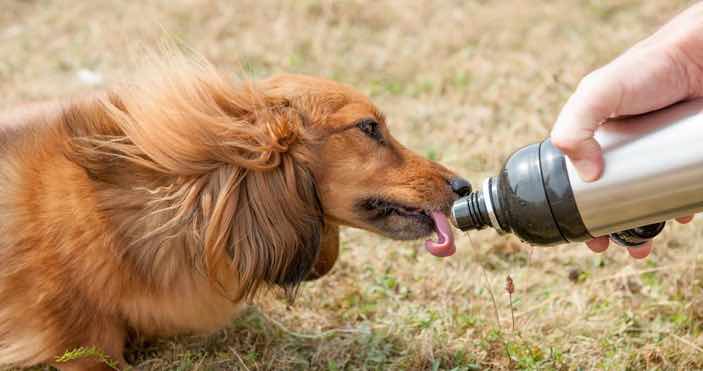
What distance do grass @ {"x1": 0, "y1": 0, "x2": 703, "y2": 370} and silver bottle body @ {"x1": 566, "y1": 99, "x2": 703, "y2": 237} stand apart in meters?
1.08

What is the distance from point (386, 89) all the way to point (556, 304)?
2.49 m

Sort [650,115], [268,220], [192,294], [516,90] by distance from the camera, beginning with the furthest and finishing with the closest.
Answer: [516,90] < [192,294] < [268,220] < [650,115]

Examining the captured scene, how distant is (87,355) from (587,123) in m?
1.92

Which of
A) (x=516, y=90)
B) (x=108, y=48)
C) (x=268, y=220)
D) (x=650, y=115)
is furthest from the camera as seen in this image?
(x=108, y=48)

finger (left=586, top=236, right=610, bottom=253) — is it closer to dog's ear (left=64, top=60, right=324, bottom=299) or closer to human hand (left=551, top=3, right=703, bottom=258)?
human hand (left=551, top=3, right=703, bottom=258)

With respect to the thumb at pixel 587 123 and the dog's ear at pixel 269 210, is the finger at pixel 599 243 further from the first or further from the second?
the dog's ear at pixel 269 210

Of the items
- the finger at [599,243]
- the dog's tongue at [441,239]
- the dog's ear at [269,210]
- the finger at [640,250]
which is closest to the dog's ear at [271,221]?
the dog's ear at [269,210]

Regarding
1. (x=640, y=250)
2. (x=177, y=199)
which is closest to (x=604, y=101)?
(x=640, y=250)

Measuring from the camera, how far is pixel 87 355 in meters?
2.73

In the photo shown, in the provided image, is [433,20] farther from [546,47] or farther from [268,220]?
[268,220]

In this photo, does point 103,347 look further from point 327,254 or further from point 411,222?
point 411,222

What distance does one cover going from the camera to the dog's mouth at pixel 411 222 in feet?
9.31

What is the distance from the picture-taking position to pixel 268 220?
105 inches

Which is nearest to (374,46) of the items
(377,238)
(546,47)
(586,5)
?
(546,47)
